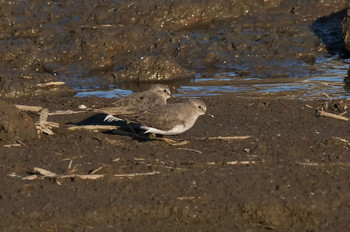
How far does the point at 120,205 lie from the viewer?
7.41m

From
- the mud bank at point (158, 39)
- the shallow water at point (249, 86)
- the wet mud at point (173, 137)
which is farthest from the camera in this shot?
the mud bank at point (158, 39)

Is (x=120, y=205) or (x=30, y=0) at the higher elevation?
(x=30, y=0)

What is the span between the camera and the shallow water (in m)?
13.5

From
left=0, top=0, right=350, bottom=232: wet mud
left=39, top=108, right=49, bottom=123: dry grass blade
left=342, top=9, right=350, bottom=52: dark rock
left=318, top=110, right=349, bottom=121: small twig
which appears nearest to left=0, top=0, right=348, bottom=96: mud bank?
left=0, top=0, right=350, bottom=232: wet mud

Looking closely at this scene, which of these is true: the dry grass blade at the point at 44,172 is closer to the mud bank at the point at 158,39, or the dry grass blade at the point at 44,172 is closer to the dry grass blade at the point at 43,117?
the dry grass blade at the point at 43,117

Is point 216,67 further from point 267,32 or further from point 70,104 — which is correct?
point 70,104

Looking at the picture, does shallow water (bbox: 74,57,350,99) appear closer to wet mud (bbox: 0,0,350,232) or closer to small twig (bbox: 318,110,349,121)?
wet mud (bbox: 0,0,350,232)

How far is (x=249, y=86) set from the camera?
1404 cm

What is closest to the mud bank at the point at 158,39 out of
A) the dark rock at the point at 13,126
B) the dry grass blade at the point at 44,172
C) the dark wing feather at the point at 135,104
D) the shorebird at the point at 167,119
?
the dark wing feather at the point at 135,104

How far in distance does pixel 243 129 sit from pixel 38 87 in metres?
4.72

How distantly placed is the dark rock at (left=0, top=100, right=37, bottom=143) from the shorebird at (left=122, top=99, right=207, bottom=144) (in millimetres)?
1243

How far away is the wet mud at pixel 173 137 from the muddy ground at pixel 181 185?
0.6 inches

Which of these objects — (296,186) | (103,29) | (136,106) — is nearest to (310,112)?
(136,106)

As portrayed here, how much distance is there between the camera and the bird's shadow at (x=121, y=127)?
9750 mm
